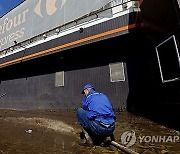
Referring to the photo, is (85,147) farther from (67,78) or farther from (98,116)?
(67,78)

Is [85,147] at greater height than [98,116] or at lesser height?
lesser

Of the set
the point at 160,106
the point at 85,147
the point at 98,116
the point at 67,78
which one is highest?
the point at 67,78

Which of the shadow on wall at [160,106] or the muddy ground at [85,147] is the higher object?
the shadow on wall at [160,106]

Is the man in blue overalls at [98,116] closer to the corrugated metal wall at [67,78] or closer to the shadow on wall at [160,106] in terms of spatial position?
the shadow on wall at [160,106]

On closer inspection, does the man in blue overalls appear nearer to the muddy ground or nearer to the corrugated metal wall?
the muddy ground

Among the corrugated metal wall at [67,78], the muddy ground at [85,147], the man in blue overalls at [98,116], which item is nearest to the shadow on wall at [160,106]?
the muddy ground at [85,147]

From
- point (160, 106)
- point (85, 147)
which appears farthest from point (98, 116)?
point (160, 106)

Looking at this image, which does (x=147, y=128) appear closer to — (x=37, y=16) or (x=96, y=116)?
(x=96, y=116)

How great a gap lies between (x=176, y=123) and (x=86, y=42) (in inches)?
206

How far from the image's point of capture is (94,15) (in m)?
9.26

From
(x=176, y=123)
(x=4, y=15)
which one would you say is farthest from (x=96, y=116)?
(x=4, y=15)

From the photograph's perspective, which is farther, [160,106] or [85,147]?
[160,106]

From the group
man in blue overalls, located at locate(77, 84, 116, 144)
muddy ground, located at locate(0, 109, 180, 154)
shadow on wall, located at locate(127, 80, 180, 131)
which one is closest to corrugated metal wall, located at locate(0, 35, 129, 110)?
shadow on wall, located at locate(127, 80, 180, 131)

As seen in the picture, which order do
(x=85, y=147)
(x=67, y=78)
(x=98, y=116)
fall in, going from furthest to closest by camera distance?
1. (x=67, y=78)
2. (x=85, y=147)
3. (x=98, y=116)
